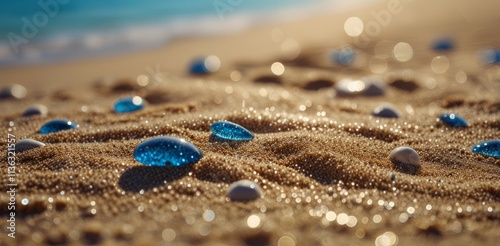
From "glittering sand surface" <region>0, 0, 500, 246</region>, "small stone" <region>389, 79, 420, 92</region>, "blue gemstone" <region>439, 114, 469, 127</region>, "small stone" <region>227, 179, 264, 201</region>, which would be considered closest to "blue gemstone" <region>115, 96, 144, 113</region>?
"glittering sand surface" <region>0, 0, 500, 246</region>

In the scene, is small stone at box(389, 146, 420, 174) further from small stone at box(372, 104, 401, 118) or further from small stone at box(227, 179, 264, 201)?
small stone at box(372, 104, 401, 118)

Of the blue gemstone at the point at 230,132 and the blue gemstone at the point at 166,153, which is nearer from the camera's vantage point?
the blue gemstone at the point at 166,153

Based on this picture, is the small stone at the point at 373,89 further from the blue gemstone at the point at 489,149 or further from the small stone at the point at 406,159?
the small stone at the point at 406,159

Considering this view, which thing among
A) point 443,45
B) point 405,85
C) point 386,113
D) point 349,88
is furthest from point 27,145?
point 443,45

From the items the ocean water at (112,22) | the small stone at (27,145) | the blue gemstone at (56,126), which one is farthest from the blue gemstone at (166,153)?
the ocean water at (112,22)

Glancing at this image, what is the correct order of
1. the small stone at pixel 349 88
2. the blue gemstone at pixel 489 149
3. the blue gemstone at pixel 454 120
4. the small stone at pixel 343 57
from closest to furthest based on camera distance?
1. the blue gemstone at pixel 489 149
2. the blue gemstone at pixel 454 120
3. the small stone at pixel 349 88
4. the small stone at pixel 343 57

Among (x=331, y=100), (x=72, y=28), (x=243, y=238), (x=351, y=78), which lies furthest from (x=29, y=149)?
(x=72, y=28)
